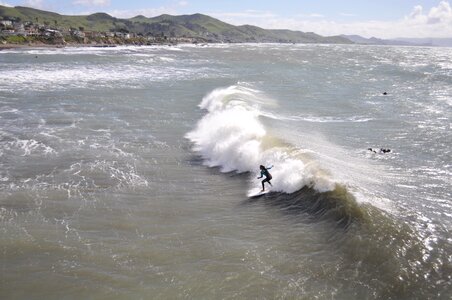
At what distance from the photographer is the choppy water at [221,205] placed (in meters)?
11.6

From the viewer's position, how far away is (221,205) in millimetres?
16984

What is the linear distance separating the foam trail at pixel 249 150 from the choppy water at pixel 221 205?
0.34ft

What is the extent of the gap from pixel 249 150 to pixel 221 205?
6.70 metres

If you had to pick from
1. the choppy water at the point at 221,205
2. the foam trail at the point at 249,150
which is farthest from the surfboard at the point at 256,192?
the foam trail at the point at 249,150

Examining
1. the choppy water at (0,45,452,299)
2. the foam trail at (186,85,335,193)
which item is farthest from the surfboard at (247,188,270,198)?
the foam trail at (186,85,335,193)

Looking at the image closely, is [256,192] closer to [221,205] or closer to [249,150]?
[221,205]

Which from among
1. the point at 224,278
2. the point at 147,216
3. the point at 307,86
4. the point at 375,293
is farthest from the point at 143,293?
the point at 307,86

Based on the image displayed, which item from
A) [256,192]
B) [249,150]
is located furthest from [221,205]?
[249,150]

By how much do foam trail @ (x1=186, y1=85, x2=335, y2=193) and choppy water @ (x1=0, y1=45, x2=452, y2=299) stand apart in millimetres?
105

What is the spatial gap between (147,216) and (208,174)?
19.3 feet

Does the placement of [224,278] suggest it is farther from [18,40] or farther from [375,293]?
[18,40]

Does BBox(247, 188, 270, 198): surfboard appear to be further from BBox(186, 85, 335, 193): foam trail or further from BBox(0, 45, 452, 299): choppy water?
BBox(186, 85, 335, 193): foam trail

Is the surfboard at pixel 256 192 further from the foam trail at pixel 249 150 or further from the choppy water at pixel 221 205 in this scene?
the foam trail at pixel 249 150

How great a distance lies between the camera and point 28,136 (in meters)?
26.5
